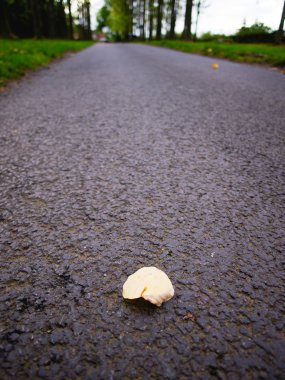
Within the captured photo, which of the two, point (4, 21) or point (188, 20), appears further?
point (188, 20)

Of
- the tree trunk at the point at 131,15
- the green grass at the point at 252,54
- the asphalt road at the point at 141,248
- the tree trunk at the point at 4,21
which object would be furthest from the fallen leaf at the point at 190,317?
the tree trunk at the point at 131,15

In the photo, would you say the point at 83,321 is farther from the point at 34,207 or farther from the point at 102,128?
the point at 102,128

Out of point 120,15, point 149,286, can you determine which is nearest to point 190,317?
point 149,286

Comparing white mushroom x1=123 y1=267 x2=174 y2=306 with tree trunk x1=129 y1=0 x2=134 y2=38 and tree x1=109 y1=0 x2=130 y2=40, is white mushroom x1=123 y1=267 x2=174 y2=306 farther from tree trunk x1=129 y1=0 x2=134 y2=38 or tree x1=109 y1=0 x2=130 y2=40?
tree trunk x1=129 y1=0 x2=134 y2=38

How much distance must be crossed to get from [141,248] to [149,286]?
0.81ft

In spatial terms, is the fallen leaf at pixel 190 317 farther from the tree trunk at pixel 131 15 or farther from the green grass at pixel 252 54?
the tree trunk at pixel 131 15

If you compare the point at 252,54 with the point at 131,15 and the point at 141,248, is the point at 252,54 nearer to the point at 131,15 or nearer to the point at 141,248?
the point at 141,248

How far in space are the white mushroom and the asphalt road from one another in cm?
4

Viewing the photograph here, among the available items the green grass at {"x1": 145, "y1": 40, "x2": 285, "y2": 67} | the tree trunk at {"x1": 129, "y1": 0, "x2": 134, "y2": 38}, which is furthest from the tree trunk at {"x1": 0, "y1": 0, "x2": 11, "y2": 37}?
the tree trunk at {"x1": 129, "y1": 0, "x2": 134, "y2": 38}

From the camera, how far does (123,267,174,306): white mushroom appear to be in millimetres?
872

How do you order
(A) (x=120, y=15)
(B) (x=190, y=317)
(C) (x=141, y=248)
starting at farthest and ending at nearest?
(A) (x=120, y=15)
(C) (x=141, y=248)
(B) (x=190, y=317)

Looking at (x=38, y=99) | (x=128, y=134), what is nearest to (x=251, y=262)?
(x=128, y=134)

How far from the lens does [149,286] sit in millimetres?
902

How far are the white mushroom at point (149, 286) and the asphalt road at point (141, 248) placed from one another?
0.04m
